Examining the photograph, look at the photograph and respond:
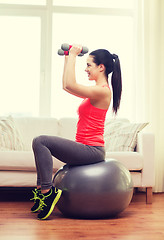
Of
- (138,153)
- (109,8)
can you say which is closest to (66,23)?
(109,8)

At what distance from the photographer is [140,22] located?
4.30 metres

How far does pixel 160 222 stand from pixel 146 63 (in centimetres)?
220

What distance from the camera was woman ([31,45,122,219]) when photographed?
7.73 ft

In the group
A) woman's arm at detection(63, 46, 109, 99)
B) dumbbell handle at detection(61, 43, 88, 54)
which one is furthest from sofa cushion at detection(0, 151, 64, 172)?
dumbbell handle at detection(61, 43, 88, 54)

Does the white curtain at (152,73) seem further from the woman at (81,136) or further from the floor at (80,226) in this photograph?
the woman at (81,136)

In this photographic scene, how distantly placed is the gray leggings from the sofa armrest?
0.90 metres

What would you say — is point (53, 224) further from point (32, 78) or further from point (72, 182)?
point (32, 78)

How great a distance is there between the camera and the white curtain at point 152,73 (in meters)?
4.15

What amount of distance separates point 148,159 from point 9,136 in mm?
1355

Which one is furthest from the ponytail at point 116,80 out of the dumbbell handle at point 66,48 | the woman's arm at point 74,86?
the dumbbell handle at point 66,48

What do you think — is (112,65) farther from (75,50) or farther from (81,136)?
(81,136)

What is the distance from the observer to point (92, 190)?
2.36 metres

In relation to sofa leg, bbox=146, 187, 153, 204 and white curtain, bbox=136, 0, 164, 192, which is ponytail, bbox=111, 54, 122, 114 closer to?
sofa leg, bbox=146, 187, 153, 204

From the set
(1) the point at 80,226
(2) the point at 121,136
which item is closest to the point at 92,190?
(1) the point at 80,226
